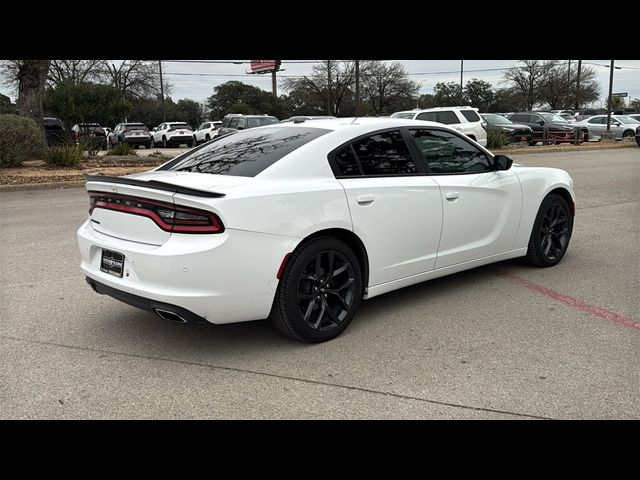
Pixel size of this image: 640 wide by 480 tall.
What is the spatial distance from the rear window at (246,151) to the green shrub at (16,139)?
1214 centimetres

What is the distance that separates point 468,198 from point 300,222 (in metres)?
1.83

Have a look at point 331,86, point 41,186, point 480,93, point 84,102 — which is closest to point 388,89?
point 331,86

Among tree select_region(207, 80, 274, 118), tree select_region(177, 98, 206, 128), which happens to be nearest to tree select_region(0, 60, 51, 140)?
tree select_region(207, 80, 274, 118)

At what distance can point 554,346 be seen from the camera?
400 cm

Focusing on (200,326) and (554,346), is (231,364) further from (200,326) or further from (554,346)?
(554,346)

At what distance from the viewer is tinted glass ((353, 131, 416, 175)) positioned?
4.47 meters

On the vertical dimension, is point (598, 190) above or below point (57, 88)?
below

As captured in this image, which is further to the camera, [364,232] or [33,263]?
[33,263]

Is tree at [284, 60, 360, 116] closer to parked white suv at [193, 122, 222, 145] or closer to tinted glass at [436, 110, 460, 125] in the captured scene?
parked white suv at [193, 122, 222, 145]

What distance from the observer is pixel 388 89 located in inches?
→ 2403

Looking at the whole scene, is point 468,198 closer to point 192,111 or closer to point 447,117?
point 447,117

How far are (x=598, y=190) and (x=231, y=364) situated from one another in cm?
1039

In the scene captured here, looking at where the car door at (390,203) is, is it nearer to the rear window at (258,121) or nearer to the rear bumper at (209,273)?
the rear bumper at (209,273)

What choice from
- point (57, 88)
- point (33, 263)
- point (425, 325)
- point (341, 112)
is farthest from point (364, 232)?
point (341, 112)
